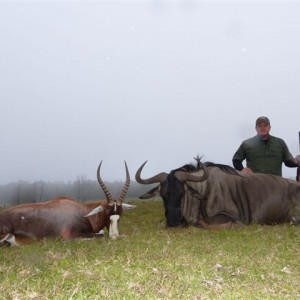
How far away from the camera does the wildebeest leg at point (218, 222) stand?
10672 millimetres

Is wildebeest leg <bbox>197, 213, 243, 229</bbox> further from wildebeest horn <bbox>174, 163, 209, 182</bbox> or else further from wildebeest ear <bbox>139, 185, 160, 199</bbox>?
wildebeest ear <bbox>139, 185, 160, 199</bbox>

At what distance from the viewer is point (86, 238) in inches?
367

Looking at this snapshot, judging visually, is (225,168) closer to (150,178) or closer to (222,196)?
(222,196)

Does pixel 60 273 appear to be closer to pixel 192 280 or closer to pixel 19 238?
pixel 192 280

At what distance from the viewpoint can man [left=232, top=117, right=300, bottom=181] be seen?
1280cm

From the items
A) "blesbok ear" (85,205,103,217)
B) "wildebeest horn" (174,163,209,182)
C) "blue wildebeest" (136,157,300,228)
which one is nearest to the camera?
"blesbok ear" (85,205,103,217)

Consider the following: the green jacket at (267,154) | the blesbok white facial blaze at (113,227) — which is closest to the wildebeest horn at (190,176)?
the blesbok white facial blaze at (113,227)

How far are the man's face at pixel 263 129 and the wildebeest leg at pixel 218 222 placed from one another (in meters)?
2.98

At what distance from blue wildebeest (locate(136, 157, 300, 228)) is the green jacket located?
0.83 metres

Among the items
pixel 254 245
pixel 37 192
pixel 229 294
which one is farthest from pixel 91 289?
pixel 37 192

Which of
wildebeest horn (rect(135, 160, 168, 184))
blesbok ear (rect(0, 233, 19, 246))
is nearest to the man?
wildebeest horn (rect(135, 160, 168, 184))

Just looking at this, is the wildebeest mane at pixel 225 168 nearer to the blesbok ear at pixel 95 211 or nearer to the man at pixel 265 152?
the man at pixel 265 152

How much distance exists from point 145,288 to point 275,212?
783cm

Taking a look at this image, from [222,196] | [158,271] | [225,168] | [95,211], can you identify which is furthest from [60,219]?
[158,271]
